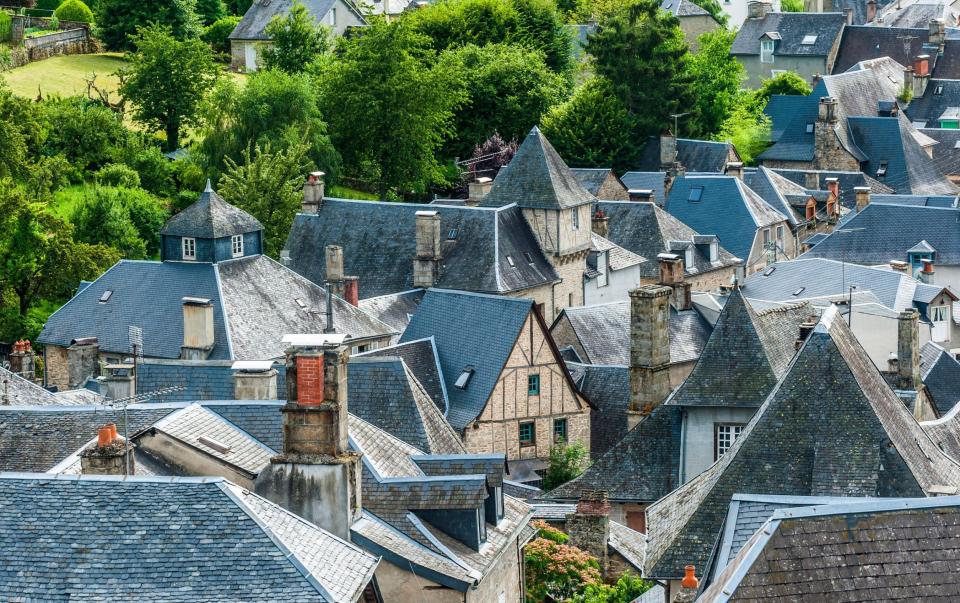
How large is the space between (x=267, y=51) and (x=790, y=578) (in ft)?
302

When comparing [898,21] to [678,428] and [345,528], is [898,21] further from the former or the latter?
[345,528]

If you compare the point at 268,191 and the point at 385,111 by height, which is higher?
the point at 385,111

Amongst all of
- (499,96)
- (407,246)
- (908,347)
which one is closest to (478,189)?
(407,246)

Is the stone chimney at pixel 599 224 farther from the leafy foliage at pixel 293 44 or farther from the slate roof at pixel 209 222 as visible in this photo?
the leafy foliage at pixel 293 44

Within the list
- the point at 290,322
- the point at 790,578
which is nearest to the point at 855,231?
the point at 290,322

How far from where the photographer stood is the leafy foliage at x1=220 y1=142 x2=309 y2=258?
8344cm

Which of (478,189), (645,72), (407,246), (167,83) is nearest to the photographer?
(407,246)

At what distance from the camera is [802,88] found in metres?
124

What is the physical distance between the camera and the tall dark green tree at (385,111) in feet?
316

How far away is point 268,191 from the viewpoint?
84375 millimetres

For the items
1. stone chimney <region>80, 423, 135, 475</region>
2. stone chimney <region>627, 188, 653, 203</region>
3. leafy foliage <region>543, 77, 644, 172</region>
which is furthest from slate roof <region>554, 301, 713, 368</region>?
Result: leafy foliage <region>543, 77, 644, 172</region>

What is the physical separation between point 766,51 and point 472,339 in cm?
8292

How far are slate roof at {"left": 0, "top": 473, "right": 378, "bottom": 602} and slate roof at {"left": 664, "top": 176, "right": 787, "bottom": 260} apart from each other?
62.4 metres

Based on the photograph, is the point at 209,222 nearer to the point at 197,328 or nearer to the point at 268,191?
the point at 197,328
